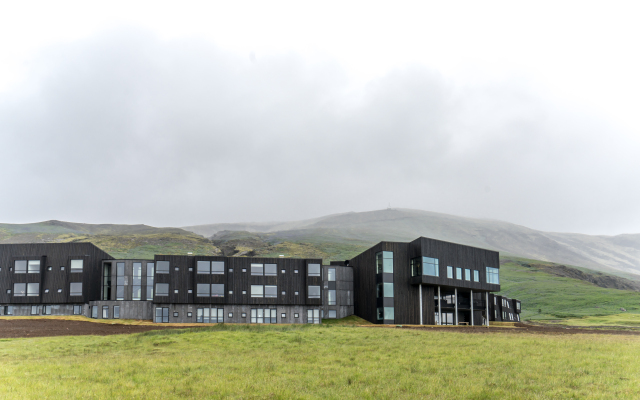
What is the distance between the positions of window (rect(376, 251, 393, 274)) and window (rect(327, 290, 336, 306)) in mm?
10950

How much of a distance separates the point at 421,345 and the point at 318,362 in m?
10.1

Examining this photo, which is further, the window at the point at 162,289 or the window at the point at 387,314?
the window at the point at 162,289

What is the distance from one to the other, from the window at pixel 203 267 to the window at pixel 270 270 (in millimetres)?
8146

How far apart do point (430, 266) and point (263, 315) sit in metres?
24.7

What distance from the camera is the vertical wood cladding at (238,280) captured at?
70.4 metres

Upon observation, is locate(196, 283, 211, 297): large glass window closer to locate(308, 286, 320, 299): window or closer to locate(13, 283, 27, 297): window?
locate(308, 286, 320, 299): window

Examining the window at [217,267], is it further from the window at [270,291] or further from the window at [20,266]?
the window at [20,266]

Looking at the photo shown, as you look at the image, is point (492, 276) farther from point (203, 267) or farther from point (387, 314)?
point (203, 267)

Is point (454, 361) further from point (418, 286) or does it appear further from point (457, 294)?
point (457, 294)

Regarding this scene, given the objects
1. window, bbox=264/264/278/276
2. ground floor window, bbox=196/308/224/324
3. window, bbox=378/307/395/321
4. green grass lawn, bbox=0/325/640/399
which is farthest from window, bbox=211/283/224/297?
green grass lawn, bbox=0/325/640/399

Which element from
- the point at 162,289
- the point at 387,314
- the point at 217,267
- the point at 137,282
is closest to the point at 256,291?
the point at 217,267

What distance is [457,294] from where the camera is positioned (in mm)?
77938

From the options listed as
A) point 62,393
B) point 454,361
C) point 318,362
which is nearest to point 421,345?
point 454,361

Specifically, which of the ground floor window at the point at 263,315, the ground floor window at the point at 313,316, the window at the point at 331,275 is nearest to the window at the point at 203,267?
the ground floor window at the point at 263,315
